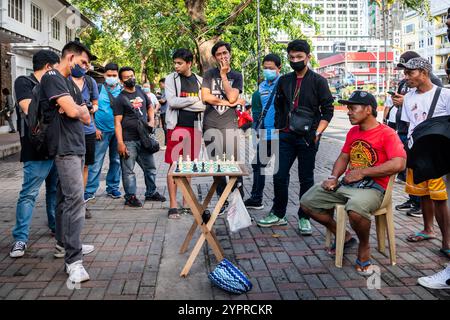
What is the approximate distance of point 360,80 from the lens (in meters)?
106

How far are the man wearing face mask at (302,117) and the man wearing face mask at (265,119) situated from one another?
69cm

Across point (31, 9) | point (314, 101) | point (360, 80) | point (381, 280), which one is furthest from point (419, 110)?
point (360, 80)

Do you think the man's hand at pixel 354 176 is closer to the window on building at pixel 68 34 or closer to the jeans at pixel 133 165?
the jeans at pixel 133 165

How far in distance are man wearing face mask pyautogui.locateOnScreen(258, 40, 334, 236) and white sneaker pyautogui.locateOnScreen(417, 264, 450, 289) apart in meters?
1.63

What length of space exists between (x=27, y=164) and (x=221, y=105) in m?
2.29

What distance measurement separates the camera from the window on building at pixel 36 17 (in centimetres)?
2328

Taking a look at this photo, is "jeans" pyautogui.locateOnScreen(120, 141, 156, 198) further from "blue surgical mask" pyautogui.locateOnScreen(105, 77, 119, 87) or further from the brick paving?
"blue surgical mask" pyautogui.locateOnScreen(105, 77, 119, 87)

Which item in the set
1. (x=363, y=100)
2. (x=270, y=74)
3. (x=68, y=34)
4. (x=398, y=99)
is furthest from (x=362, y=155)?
(x=68, y=34)

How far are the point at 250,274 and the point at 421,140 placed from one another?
5.98 ft

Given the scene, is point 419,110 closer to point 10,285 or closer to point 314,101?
point 314,101

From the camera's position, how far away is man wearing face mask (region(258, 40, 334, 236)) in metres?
5.26

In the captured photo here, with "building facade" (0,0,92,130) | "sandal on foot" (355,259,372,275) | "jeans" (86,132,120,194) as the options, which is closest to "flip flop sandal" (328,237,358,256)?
"sandal on foot" (355,259,372,275)

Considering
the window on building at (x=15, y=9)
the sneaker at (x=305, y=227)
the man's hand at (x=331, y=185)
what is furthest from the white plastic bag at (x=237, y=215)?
the window on building at (x=15, y=9)

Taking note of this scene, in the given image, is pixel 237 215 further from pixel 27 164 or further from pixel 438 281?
pixel 27 164
